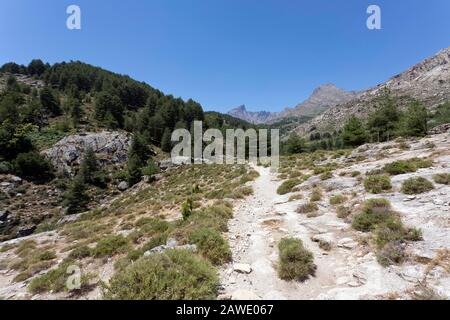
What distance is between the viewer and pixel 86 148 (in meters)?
58.5

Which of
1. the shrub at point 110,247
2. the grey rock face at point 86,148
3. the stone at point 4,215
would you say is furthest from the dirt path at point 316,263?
the grey rock face at point 86,148

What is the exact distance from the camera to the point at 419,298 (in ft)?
14.9

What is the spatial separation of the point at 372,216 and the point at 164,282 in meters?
8.08

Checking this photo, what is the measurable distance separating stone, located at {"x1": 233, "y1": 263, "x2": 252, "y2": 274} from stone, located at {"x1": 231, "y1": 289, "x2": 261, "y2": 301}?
103 cm

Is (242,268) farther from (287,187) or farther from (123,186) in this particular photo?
(123,186)

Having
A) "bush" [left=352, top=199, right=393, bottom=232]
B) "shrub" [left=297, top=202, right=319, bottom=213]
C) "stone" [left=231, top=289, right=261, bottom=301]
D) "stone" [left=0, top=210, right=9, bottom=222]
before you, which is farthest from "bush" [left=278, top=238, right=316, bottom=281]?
"stone" [left=0, top=210, right=9, bottom=222]

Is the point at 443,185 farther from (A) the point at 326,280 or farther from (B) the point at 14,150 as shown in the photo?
(B) the point at 14,150

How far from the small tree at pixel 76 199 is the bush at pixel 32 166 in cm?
1369

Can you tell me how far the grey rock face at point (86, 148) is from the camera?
53.5 meters

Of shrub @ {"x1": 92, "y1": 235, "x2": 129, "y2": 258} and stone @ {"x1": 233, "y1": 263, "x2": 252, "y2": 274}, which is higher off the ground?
stone @ {"x1": 233, "y1": 263, "x2": 252, "y2": 274}

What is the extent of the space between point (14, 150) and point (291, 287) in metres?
69.1

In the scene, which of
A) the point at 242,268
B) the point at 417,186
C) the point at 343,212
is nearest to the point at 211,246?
the point at 242,268

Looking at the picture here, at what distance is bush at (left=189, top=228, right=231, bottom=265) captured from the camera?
24.2ft

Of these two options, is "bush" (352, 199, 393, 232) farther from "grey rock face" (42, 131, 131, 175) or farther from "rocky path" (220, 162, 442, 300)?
"grey rock face" (42, 131, 131, 175)
